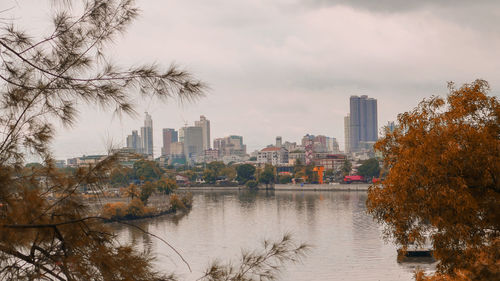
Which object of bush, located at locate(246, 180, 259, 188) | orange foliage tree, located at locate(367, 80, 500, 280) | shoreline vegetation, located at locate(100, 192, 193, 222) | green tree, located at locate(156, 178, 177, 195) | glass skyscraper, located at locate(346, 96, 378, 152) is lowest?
shoreline vegetation, located at locate(100, 192, 193, 222)

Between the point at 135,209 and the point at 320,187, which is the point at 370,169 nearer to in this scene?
the point at 320,187

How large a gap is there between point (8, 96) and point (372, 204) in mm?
3346

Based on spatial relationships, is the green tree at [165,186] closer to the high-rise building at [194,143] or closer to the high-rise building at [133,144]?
the high-rise building at [133,144]

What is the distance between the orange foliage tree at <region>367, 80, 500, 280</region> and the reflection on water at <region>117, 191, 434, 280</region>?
303cm

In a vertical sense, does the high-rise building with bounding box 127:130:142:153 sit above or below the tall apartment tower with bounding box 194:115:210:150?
below

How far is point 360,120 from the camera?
109312 millimetres

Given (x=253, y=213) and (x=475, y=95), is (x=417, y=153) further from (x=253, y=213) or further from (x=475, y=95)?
(x=253, y=213)

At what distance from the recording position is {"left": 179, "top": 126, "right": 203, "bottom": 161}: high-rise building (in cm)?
9158

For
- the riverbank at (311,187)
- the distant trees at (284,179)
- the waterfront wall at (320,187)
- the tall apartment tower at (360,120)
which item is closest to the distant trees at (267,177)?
the riverbank at (311,187)

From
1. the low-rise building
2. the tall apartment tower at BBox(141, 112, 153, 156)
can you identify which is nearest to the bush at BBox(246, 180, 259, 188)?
the low-rise building

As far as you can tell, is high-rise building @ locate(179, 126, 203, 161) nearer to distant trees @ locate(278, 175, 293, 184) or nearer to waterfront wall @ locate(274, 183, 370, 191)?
distant trees @ locate(278, 175, 293, 184)

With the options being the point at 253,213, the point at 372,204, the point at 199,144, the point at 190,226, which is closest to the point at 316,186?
the point at 253,213

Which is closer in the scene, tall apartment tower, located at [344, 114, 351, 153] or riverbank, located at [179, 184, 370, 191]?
riverbank, located at [179, 184, 370, 191]

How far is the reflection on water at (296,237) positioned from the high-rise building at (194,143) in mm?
67414
